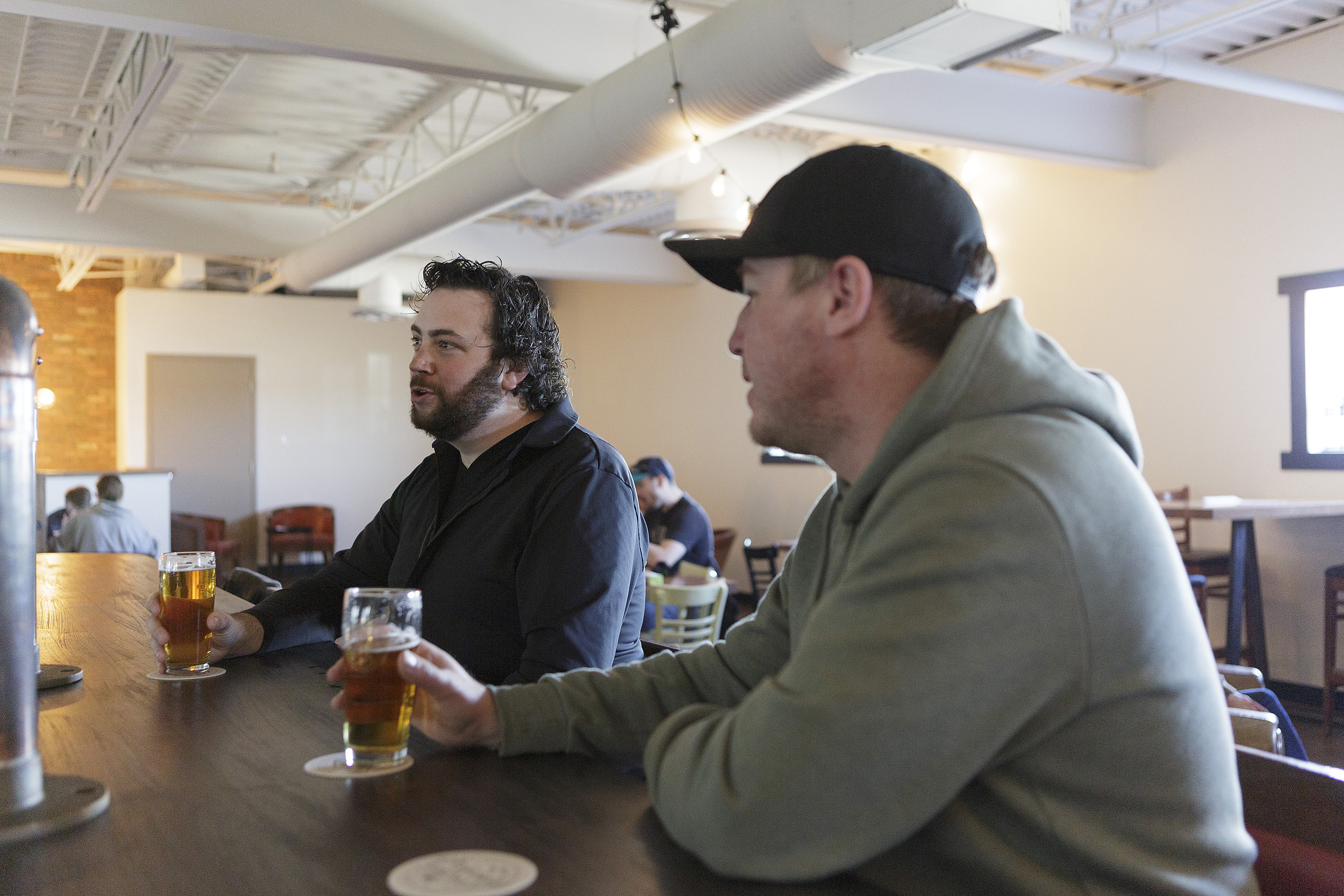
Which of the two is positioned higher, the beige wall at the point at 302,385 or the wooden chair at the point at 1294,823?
the beige wall at the point at 302,385

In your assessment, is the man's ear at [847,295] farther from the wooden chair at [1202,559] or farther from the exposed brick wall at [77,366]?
the exposed brick wall at [77,366]

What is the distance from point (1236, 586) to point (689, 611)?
2.69 m

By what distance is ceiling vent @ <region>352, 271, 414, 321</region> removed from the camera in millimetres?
10055

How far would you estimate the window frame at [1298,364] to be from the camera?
579cm

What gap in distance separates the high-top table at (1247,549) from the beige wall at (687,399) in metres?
4.00

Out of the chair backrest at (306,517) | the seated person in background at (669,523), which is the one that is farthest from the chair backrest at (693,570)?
the chair backrest at (306,517)

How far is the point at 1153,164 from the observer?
670cm

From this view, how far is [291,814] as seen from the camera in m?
0.92

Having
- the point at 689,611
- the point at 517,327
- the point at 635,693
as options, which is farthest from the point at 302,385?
the point at 635,693

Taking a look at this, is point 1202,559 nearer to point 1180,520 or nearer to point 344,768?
point 1180,520

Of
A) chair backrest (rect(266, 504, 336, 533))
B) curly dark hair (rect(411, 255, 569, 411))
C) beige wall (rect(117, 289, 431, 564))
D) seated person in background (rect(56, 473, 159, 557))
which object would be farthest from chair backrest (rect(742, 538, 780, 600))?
curly dark hair (rect(411, 255, 569, 411))

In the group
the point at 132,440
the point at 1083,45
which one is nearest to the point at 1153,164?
the point at 1083,45

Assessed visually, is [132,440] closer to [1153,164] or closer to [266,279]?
[266,279]

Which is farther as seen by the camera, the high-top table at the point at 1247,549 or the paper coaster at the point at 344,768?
the high-top table at the point at 1247,549
